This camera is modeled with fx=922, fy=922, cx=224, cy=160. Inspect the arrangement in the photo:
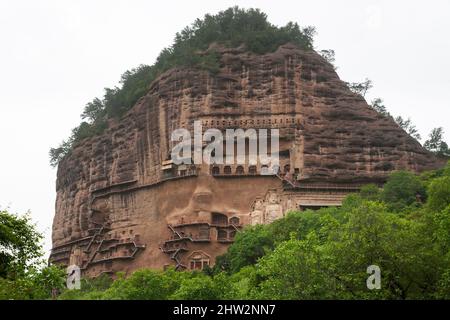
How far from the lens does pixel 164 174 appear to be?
60.9 metres

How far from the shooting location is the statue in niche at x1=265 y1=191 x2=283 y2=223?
57.5 metres

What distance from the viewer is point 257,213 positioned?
2288 inches

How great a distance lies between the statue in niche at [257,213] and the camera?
57800mm

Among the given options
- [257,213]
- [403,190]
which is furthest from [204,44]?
[403,190]

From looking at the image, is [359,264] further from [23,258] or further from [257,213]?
[257,213]

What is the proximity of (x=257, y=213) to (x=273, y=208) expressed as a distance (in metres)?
1.07

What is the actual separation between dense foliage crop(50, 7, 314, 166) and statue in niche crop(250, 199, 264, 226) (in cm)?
1009

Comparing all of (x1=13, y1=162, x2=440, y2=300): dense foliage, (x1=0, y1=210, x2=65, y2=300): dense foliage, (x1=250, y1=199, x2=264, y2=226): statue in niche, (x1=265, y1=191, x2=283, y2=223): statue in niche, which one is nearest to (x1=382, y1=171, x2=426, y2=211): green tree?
(x1=265, y1=191, x2=283, y2=223): statue in niche

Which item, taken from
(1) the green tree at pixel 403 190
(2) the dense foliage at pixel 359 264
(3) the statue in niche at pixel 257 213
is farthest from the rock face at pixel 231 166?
(2) the dense foliage at pixel 359 264

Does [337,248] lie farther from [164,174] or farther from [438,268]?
[164,174]

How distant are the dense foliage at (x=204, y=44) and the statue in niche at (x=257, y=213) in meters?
10.1

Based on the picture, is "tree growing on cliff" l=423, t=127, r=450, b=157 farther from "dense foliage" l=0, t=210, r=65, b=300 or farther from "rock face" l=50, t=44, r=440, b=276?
"dense foliage" l=0, t=210, r=65, b=300

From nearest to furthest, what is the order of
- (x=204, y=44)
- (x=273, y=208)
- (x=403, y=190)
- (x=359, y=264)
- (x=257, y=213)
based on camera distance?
(x=359, y=264) → (x=403, y=190) → (x=273, y=208) → (x=257, y=213) → (x=204, y=44)
